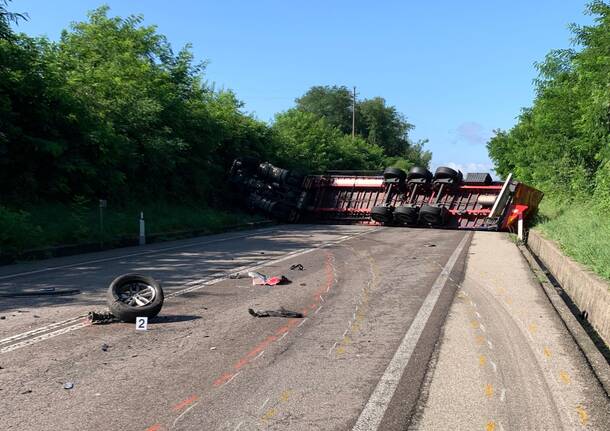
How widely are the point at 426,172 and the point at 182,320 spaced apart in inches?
763

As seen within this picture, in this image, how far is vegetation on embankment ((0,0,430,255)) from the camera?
16000 millimetres

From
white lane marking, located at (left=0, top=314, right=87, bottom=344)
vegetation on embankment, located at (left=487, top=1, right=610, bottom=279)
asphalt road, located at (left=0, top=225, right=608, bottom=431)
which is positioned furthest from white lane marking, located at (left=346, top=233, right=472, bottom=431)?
vegetation on embankment, located at (left=487, top=1, right=610, bottom=279)

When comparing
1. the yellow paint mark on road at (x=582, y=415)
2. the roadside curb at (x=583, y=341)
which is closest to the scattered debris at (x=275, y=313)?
the roadside curb at (x=583, y=341)

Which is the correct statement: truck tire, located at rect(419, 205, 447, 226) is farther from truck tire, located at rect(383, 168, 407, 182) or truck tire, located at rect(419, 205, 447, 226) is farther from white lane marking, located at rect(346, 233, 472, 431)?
white lane marking, located at rect(346, 233, 472, 431)

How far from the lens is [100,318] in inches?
265

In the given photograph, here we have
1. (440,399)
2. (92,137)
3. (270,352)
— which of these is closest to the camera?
(440,399)

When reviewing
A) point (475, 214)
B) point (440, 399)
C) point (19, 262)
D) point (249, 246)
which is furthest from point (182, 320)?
point (475, 214)

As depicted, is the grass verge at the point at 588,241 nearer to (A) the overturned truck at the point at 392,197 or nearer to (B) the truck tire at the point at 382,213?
(A) the overturned truck at the point at 392,197

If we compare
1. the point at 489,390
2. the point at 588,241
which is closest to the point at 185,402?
the point at 489,390

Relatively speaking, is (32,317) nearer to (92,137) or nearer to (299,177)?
(92,137)

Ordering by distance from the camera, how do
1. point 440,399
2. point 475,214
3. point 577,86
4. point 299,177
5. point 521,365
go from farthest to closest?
point 299,177, point 577,86, point 475,214, point 521,365, point 440,399

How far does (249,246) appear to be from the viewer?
1606cm

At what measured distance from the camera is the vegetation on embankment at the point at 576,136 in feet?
56.1

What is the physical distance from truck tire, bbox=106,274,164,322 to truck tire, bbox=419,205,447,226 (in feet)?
56.5
